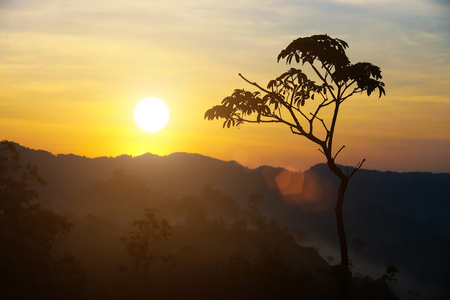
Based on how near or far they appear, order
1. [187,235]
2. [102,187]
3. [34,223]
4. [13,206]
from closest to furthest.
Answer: [13,206], [34,223], [187,235], [102,187]

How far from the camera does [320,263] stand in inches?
4198

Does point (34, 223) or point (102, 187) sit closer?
point (34, 223)

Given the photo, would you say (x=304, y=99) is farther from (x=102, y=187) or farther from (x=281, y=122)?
(x=102, y=187)

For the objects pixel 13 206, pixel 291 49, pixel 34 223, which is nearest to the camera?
pixel 291 49

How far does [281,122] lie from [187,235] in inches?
3483

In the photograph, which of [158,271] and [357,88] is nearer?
[357,88]

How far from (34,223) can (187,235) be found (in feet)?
199

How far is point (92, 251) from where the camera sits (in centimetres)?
8219

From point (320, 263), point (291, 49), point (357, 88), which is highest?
point (291, 49)

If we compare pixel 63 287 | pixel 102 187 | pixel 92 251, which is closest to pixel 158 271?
pixel 92 251

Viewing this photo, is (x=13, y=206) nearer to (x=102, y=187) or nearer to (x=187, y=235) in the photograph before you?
(x=187, y=235)

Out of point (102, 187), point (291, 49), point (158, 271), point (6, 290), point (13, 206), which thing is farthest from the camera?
point (102, 187)

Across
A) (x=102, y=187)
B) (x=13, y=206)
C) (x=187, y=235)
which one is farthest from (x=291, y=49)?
(x=102, y=187)

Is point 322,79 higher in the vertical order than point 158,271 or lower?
higher
